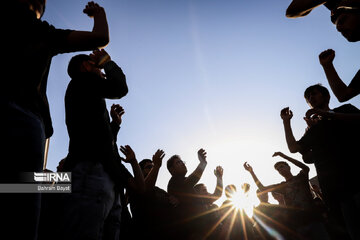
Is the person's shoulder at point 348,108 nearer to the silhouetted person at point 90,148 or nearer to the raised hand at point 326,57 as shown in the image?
the raised hand at point 326,57

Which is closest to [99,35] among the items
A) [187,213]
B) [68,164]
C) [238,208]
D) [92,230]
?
[68,164]

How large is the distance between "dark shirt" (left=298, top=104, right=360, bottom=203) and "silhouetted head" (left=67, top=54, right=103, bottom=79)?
94.0 inches

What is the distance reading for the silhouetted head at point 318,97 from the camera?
9.71 ft

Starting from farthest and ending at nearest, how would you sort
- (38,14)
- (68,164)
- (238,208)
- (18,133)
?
(238,208) < (68,164) < (38,14) < (18,133)

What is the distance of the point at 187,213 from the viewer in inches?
151

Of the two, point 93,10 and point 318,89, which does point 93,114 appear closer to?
point 93,10

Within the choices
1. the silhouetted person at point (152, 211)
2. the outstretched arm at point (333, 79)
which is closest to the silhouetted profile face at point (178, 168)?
the silhouetted person at point (152, 211)

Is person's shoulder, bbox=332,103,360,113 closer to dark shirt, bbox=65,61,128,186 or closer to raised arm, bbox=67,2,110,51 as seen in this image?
dark shirt, bbox=65,61,128,186

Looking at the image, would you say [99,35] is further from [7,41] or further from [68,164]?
[68,164]

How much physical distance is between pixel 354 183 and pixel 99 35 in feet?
7.55

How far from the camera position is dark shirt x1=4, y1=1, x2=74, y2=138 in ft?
3.64

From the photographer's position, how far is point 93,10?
67.3 inches

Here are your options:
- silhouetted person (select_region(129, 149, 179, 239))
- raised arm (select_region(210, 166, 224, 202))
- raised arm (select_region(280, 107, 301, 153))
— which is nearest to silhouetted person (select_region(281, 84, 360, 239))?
raised arm (select_region(280, 107, 301, 153))

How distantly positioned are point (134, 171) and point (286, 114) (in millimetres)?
2186
